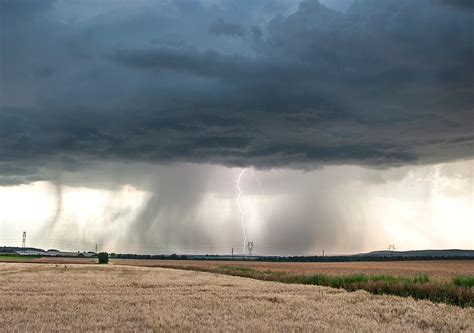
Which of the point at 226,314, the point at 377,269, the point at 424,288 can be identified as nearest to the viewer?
the point at 226,314

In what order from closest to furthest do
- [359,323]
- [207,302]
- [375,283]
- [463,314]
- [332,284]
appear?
[359,323] < [463,314] < [207,302] < [375,283] < [332,284]

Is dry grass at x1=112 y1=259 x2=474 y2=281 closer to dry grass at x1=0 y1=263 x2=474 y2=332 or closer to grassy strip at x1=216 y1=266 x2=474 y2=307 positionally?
grassy strip at x1=216 y1=266 x2=474 y2=307

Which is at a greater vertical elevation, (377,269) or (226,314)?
(226,314)

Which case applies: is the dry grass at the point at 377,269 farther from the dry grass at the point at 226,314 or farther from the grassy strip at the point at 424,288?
the dry grass at the point at 226,314

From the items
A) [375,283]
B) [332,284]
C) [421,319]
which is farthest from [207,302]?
[332,284]

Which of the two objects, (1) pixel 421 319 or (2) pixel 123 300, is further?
(2) pixel 123 300

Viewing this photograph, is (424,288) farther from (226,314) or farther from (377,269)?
(377,269)

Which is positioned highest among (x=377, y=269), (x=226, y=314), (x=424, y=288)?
(x=226, y=314)

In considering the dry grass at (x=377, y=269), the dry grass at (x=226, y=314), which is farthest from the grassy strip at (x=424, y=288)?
the dry grass at (x=377, y=269)

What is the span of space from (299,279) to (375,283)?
14901 mm

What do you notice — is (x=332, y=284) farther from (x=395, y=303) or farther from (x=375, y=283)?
(x=395, y=303)

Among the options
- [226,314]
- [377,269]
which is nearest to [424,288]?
[226,314]

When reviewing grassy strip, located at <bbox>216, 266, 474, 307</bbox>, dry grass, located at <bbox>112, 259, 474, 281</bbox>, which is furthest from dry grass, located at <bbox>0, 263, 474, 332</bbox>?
dry grass, located at <bbox>112, 259, 474, 281</bbox>

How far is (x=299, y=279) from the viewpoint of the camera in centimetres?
4972
